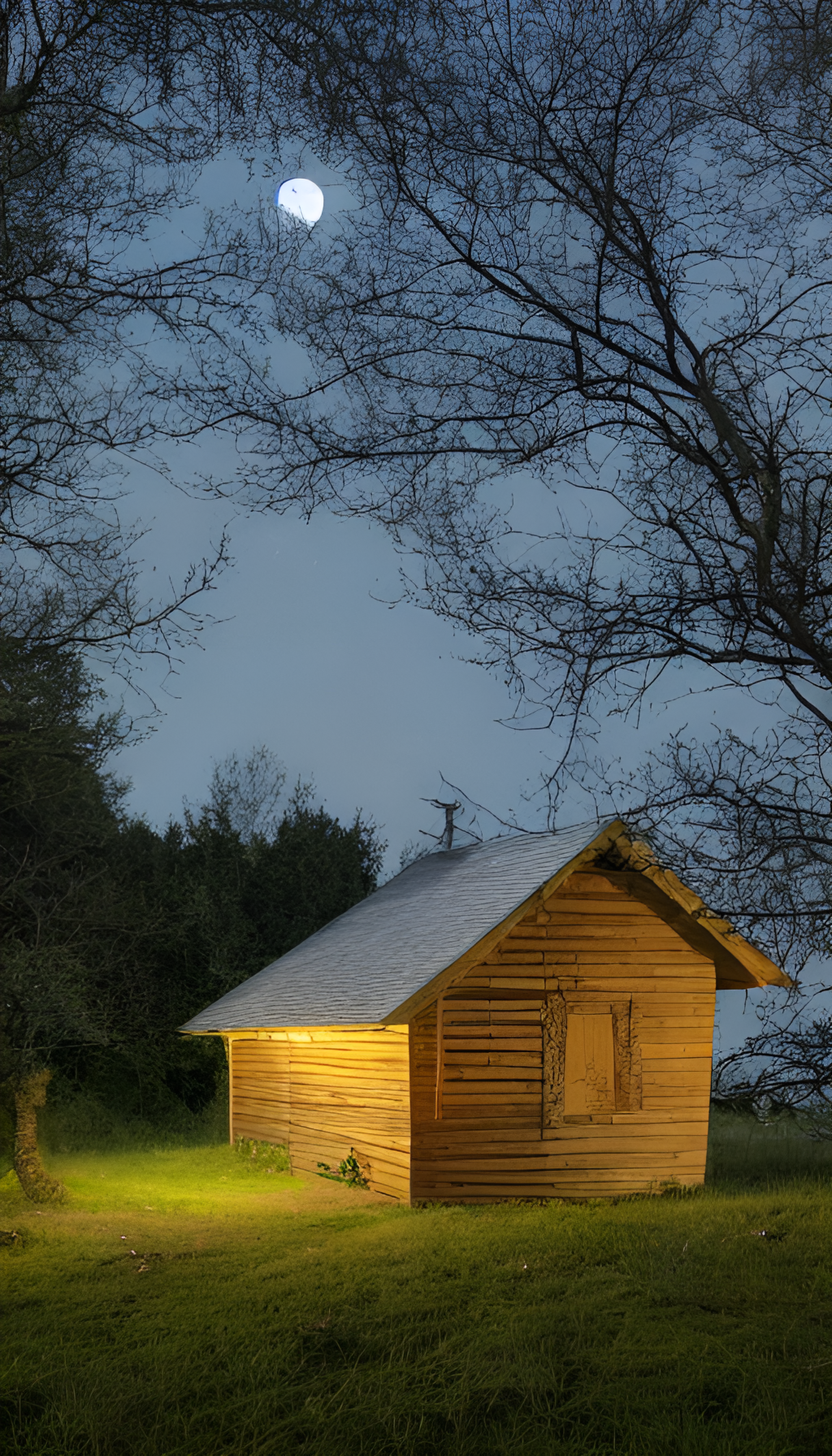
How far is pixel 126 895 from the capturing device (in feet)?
86.5

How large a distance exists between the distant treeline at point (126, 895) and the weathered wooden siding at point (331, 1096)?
2.84 m

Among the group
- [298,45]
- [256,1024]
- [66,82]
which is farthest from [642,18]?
[256,1024]

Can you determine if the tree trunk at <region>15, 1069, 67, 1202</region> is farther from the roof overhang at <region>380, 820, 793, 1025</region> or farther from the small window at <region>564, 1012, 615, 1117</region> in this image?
the small window at <region>564, 1012, 615, 1117</region>

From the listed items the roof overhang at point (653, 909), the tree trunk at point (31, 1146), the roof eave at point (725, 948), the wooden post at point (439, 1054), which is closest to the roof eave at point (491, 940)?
the roof overhang at point (653, 909)

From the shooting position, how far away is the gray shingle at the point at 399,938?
16344mm

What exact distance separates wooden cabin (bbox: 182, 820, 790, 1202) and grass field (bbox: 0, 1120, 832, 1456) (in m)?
1.10

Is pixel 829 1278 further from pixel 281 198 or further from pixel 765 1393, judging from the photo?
pixel 281 198

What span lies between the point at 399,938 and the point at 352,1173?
376 cm

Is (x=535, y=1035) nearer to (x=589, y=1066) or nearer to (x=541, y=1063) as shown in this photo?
(x=541, y=1063)

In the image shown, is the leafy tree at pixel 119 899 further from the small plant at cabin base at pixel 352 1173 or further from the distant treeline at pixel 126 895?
the small plant at cabin base at pixel 352 1173

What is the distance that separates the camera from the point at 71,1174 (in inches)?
763

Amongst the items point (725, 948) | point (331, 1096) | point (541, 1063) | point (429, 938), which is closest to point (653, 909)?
point (725, 948)

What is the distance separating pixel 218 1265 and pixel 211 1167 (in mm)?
9160

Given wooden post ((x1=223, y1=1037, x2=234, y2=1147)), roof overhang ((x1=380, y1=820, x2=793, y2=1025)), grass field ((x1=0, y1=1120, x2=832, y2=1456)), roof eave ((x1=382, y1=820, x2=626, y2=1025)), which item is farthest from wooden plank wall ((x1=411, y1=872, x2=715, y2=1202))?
wooden post ((x1=223, y1=1037, x2=234, y2=1147))
